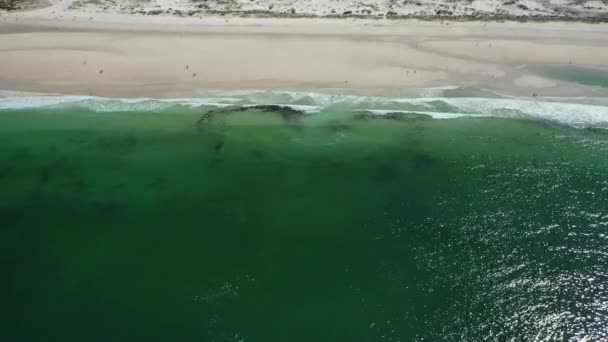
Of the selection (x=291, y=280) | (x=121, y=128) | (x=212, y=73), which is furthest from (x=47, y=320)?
(x=212, y=73)

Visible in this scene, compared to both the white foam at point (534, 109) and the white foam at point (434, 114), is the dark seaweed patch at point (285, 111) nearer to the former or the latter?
the white foam at point (434, 114)

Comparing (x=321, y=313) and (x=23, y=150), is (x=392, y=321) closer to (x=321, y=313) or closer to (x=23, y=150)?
(x=321, y=313)

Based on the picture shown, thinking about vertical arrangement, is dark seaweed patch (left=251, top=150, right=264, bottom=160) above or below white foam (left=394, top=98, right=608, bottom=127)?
below

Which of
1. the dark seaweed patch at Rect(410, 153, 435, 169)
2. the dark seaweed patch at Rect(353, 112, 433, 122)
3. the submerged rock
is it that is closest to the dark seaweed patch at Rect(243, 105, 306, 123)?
the submerged rock

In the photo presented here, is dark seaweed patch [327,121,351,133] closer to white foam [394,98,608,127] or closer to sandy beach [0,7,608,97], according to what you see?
sandy beach [0,7,608,97]

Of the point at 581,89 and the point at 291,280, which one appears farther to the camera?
the point at 581,89

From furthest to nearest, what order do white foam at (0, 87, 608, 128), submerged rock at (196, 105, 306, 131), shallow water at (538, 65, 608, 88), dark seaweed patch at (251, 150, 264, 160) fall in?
1. shallow water at (538, 65, 608, 88)
2. white foam at (0, 87, 608, 128)
3. submerged rock at (196, 105, 306, 131)
4. dark seaweed patch at (251, 150, 264, 160)

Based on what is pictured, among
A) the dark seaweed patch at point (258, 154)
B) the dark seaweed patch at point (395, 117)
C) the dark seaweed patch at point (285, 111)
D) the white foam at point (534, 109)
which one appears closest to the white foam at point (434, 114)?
the dark seaweed patch at point (395, 117)

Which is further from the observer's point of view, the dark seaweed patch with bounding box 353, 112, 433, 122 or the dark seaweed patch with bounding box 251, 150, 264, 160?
the dark seaweed patch with bounding box 353, 112, 433, 122
